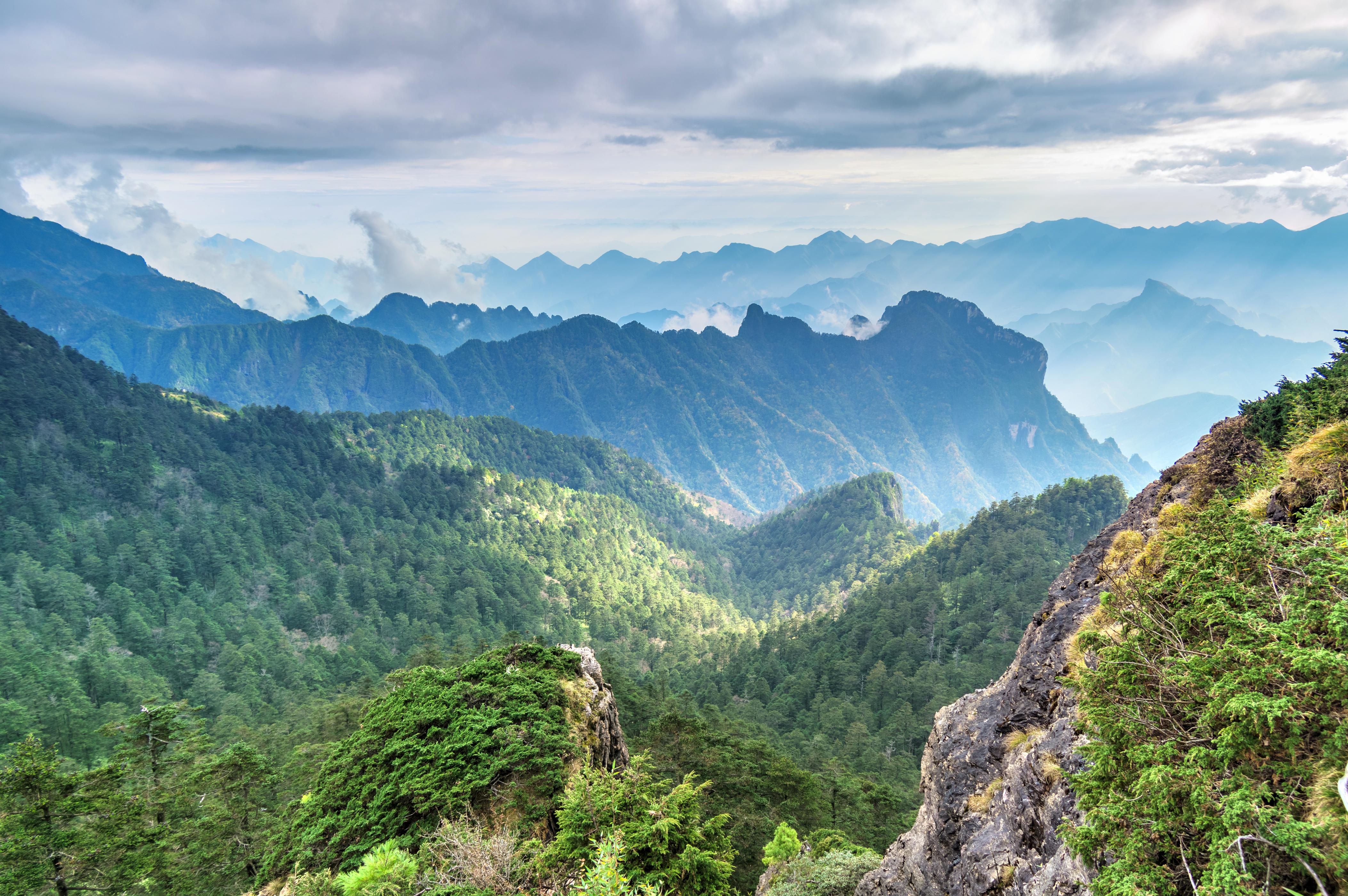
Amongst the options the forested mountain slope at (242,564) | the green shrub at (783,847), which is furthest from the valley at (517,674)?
the green shrub at (783,847)

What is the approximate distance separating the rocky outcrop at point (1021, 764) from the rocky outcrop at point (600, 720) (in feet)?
38.0

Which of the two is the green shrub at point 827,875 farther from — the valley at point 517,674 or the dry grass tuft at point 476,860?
the dry grass tuft at point 476,860

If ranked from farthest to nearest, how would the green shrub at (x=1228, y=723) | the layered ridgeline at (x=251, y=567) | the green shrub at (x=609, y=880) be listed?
the layered ridgeline at (x=251, y=567)
the green shrub at (x=609, y=880)
the green shrub at (x=1228, y=723)

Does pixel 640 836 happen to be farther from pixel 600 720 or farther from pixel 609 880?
pixel 600 720

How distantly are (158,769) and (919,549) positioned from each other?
530ft

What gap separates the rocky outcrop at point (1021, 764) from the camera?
13.2 metres

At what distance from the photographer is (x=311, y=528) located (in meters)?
146

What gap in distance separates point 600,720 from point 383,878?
44.8 feet

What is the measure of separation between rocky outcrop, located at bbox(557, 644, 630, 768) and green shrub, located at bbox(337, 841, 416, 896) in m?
9.00

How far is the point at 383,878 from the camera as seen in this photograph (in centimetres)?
1446

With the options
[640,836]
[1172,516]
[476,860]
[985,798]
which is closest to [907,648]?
[1172,516]

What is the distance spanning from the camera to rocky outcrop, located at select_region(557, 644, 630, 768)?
85.7ft

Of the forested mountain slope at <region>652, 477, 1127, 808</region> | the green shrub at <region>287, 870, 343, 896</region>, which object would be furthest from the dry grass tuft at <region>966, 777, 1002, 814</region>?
the forested mountain slope at <region>652, 477, 1127, 808</region>

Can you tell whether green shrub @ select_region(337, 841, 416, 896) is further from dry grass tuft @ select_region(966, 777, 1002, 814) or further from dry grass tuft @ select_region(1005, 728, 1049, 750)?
dry grass tuft @ select_region(1005, 728, 1049, 750)
